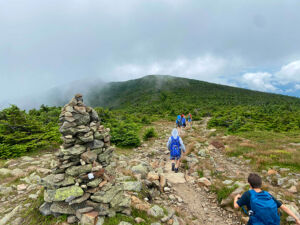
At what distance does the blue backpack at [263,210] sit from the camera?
292 centimetres

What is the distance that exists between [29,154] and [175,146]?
895cm

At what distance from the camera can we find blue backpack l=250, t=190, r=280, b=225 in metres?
2.92

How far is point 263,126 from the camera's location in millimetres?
18219

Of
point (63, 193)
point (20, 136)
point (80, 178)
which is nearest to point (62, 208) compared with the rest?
point (63, 193)

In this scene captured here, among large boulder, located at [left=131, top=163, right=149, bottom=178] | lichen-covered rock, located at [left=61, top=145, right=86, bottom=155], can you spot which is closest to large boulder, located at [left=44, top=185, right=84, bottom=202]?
lichen-covered rock, located at [left=61, top=145, right=86, bottom=155]

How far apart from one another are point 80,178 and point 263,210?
4.37m

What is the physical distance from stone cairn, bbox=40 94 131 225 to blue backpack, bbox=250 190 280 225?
10.3 feet

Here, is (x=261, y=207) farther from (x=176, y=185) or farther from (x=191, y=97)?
(x=191, y=97)

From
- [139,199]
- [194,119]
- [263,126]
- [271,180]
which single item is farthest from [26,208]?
[194,119]

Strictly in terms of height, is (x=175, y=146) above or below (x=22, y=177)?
above

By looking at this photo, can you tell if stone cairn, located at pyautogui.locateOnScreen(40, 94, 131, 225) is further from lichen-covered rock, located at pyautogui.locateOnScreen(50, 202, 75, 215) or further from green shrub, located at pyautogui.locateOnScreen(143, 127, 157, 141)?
green shrub, located at pyautogui.locateOnScreen(143, 127, 157, 141)

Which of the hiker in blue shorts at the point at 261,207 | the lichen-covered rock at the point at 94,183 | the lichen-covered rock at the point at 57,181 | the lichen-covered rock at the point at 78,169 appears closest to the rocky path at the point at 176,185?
the lichen-covered rock at the point at 57,181

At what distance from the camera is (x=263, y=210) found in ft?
9.71

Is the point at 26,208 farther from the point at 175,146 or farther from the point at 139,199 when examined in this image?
the point at 175,146
